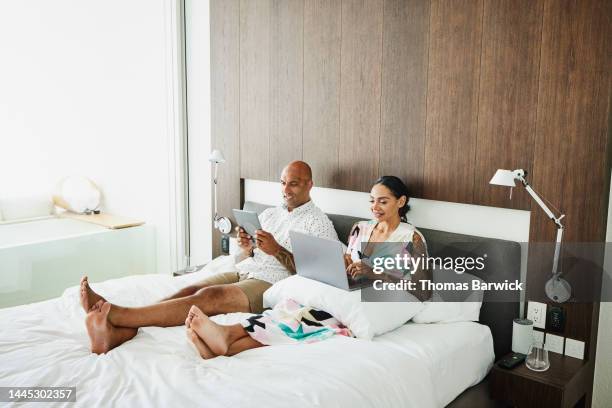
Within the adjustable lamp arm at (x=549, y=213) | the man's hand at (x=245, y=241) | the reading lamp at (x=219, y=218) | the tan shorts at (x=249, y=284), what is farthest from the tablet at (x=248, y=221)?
the adjustable lamp arm at (x=549, y=213)

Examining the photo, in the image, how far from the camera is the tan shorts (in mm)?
2707

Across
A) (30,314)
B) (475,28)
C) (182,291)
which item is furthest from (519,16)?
(30,314)

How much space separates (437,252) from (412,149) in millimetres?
Answer: 507

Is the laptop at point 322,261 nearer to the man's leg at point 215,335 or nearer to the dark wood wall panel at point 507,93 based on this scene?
the man's leg at point 215,335

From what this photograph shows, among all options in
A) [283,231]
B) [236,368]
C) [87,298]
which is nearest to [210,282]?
[283,231]

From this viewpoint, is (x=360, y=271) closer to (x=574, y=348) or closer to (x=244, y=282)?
(x=244, y=282)

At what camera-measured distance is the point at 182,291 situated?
2709 mm

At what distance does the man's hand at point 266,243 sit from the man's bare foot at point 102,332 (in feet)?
2.92

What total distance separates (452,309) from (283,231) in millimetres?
986

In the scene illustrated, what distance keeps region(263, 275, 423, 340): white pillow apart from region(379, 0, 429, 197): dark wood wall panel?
2.19 feet

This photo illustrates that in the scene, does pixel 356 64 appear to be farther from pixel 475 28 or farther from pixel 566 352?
pixel 566 352

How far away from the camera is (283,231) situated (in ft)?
10.1

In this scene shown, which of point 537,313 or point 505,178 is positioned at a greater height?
point 505,178

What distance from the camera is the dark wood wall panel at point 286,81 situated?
3.24 m
